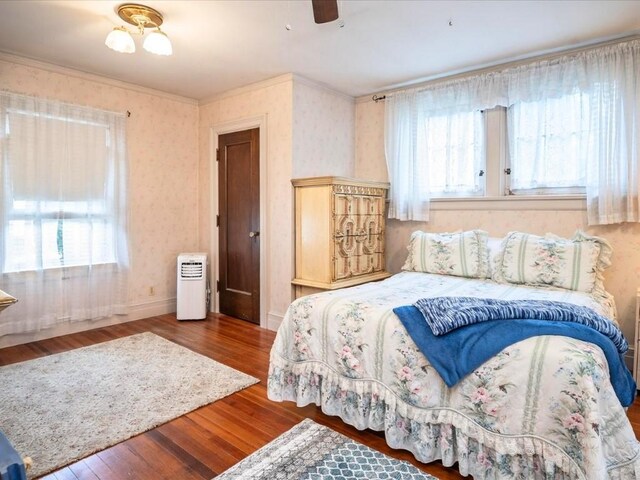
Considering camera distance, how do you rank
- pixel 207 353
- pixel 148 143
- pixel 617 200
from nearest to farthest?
1. pixel 617 200
2. pixel 207 353
3. pixel 148 143

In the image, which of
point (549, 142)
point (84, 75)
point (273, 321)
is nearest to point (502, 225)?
point (549, 142)

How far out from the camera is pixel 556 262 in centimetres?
284

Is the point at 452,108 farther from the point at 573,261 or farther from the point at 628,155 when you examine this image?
the point at 573,261

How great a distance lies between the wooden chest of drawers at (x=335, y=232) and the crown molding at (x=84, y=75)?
77.8 inches

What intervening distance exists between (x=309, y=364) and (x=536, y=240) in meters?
1.98

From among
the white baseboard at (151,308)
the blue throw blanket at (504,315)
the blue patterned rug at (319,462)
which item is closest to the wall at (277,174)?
the white baseboard at (151,308)

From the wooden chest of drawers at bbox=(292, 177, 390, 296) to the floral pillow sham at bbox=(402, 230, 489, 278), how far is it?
546 millimetres

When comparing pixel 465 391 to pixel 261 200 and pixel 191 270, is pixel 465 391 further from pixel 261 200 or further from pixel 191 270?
pixel 191 270

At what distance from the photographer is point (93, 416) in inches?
92.5

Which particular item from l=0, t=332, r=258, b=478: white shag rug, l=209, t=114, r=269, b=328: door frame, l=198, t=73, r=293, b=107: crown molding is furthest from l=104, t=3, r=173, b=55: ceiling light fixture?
l=0, t=332, r=258, b=478: white shag rug

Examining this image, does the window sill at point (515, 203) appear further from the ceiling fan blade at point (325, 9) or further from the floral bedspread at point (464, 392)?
the ceiling fan blade at point (325, 9)

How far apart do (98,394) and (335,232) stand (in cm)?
221

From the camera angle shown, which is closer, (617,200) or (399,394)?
(399,394)

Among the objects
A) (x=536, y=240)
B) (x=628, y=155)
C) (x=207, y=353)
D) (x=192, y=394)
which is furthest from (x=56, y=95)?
(x=628, y=155)
